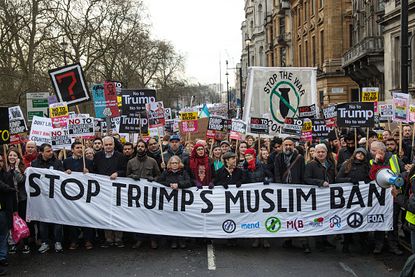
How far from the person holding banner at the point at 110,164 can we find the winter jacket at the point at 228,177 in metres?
1.67

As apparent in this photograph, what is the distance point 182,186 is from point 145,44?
43.0 m

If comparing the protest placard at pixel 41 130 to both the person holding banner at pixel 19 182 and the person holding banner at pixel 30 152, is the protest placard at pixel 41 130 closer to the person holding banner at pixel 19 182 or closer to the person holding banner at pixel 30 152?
the person holding banner at pixel 30 152

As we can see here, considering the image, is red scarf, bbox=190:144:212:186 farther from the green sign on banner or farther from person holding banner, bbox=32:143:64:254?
the green sign on banner

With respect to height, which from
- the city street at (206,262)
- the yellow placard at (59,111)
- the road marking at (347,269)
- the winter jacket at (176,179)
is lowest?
the road marking at (347,269)

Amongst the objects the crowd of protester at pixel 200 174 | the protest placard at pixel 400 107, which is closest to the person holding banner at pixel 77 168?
the crowd of protester at pixel 200 174

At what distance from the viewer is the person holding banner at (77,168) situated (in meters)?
8.65

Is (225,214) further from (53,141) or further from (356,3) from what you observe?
(356,3)

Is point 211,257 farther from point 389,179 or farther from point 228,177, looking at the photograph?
point 389,179

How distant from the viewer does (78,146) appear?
30.1ft

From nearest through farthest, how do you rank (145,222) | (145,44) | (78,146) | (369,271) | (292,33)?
(369,271) < (145,222) < (78,146) < (145,44) < (292,33)

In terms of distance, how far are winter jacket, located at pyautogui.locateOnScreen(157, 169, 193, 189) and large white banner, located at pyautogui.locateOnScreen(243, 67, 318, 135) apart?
4.01 m

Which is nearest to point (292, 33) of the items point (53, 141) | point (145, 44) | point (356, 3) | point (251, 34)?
point (145, 44)

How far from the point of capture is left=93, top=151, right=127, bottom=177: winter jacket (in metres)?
9.02

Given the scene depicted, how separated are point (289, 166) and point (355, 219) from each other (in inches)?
52.3
